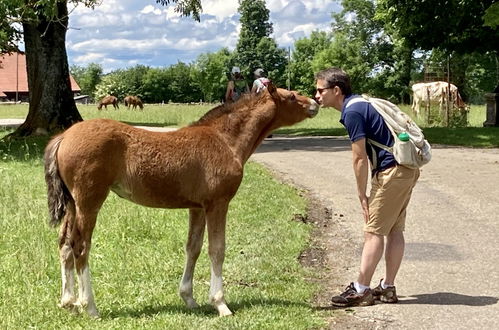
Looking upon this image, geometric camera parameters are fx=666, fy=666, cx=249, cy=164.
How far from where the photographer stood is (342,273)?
22.9 feet

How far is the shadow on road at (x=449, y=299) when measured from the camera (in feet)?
19.5

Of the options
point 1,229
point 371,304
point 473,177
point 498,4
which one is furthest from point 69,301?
point 498,4

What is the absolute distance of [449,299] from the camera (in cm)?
605

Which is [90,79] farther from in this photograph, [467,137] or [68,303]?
[68,303]

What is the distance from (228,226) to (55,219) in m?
3.67

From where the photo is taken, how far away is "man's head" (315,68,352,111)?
5918mm

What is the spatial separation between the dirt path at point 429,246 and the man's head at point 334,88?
5.96ft

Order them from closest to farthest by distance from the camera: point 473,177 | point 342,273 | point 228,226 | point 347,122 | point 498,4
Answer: point 347,122
point 342,273
point 228,226
point 473,177
point 498,4

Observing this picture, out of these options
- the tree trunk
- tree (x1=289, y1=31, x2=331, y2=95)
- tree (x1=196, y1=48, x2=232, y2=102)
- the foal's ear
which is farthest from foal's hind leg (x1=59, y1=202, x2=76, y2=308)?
tree (x1=196, y1=48, x2=232, y2=102)

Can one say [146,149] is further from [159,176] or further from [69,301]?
[69,301]

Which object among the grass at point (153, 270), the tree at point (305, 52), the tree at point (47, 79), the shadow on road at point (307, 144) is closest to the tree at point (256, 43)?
the tree at point (305, 52)

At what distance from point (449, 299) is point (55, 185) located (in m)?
3.60

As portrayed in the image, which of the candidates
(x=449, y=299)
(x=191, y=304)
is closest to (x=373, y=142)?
(x=449, y=299)

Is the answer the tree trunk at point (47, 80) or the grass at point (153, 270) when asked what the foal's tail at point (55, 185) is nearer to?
the grass at point (153, 270)
